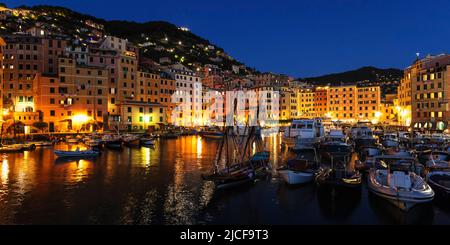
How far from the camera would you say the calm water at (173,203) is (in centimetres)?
1892

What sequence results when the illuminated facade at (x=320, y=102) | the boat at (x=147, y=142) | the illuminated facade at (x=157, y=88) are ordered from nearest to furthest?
the boat at (x=147, y=142) → the illuminated facade at (x=157, y=88) → the illuminated facade at (x=320, y=102)

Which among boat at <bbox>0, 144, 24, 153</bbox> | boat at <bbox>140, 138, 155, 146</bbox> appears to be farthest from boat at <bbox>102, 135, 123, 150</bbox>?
boat at <bbox>0, 144, 24, 153</bbox>

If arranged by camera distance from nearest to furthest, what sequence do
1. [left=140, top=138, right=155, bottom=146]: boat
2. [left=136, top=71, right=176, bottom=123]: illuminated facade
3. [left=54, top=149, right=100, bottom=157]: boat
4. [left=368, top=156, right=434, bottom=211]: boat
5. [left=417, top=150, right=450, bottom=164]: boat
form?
[left=368, top=156, right=434, bottom=211]: boat, [left=417, top=150, right=450, bottom=164]: boat, [left=54, top=149, right=100, bottom=157]: boat, [left=140, top=138, right=155, bottom=146]: boat, [left=136, top=71, right=176, bottom=123]: illuminated facade

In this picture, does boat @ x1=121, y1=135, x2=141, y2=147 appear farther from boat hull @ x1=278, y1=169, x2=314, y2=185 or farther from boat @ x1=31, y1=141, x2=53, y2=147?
boat hull @ x1=278, y1=169, x2=314, y2=185

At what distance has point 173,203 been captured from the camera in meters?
22.1

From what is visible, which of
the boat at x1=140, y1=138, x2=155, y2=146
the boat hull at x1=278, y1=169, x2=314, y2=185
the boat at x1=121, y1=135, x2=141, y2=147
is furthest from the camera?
the boat at x1=121, y1=135, x2=141, y2=147

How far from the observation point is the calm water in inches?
745

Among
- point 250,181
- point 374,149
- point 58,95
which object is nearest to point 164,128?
point 58,95

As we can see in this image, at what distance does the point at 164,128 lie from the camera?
94.8m

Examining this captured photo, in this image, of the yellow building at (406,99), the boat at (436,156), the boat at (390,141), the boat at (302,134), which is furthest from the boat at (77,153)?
the yellow building at (406,99)

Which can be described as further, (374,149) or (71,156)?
(71,156)

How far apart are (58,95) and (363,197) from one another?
2938 inches

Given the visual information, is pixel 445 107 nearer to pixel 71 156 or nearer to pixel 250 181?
pixel 250 181

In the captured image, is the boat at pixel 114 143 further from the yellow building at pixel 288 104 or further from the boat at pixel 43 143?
the yellow building at pixel 288 104
